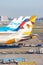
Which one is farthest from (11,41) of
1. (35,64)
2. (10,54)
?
(35,64)

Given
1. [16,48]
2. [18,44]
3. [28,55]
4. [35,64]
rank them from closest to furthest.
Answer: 1. [35,64]
2. [28,55]
3. [16,48]
4. [18,44]

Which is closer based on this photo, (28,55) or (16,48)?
(28,55)

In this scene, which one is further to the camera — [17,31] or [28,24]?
[28,24]

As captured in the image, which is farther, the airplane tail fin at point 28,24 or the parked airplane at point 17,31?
the airplane tail fin at point 28,24

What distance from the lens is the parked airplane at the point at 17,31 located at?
5578cm

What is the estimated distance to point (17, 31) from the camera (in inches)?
2304

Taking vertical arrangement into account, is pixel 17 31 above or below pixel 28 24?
below

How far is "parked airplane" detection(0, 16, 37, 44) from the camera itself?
183 ft

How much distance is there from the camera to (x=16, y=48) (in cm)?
5572

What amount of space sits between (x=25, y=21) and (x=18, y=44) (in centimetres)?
716

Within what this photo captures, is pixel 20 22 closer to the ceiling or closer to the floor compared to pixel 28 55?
closer to the ceiling

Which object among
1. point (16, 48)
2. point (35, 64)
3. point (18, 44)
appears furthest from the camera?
point (18, 44)

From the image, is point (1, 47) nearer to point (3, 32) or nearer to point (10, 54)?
point (3, 32)

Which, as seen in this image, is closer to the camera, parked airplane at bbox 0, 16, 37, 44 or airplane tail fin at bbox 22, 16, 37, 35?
parked airplane at bbox 0, 16, 37, 44
